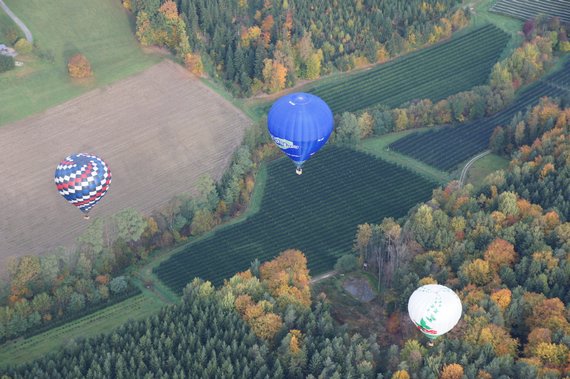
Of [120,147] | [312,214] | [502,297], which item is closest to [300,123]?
[312,214]

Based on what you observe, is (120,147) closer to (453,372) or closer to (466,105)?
(466,105)

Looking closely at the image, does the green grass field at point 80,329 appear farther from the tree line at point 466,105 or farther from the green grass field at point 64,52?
the tree line at point 466,105

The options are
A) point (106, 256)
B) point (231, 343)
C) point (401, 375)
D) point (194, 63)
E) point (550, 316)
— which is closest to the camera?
point (401, 375)

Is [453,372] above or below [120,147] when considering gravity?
below

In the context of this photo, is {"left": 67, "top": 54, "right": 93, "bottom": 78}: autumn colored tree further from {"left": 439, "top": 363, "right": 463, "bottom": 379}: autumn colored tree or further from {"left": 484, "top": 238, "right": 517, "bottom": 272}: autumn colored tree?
{"left": 439, "top": 363, "right": 463, "bottom": 379}: autumn colored tree

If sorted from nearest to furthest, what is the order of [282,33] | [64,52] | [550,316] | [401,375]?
[401,375]
[550,316]
[64,52]
[282,33]

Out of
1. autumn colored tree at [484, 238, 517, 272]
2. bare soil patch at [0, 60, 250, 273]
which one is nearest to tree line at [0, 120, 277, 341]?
bare soil patch at [0, 60, 250, 273]

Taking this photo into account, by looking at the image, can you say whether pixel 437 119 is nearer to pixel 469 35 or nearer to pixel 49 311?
pixel 469 35

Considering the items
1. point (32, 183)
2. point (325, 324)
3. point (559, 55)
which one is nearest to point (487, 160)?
point (559, 55)
